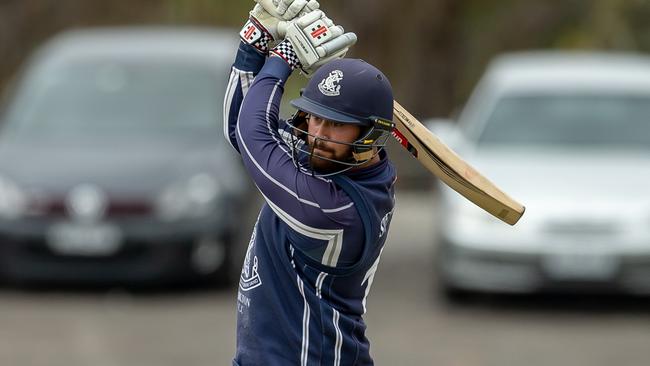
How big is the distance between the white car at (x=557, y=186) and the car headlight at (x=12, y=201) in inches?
117

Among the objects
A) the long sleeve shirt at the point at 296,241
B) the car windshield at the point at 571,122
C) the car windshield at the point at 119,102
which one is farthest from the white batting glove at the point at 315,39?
the car windshield at the point at 571,122

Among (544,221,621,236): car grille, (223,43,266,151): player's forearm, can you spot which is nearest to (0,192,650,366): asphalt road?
(544,221,621,236): car grille

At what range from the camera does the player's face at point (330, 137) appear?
4473mm

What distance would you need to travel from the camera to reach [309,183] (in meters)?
4.51

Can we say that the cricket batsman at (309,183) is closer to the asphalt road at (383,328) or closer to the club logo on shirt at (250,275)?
the club logo on shirt at (250,275)

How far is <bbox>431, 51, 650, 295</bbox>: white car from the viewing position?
1054cm

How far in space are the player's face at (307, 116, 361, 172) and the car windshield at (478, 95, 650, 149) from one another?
744 centimetres

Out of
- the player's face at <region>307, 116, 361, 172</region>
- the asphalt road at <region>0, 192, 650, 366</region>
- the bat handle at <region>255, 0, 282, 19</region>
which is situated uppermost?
the bat handle at <region>255, 0, 282, 19</region>

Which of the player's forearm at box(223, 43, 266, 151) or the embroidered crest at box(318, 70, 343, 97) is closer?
the embroidered crest at box(318, 70, 343, 97)

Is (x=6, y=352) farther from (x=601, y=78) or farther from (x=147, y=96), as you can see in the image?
(x=601, y=78)

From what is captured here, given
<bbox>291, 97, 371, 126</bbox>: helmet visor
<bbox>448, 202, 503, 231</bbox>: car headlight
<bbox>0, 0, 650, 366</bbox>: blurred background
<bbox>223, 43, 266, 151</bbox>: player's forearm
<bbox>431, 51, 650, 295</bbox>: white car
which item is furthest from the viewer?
<bbox>448, 202, 503, 231</bbox>: car headlight

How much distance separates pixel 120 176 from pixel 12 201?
2.53ft

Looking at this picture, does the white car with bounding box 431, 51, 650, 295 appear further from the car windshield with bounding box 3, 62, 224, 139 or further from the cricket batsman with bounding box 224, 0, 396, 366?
the cricket batsman with bounding box 224, 0, 396, 366

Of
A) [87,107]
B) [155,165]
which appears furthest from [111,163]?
[87,107]
